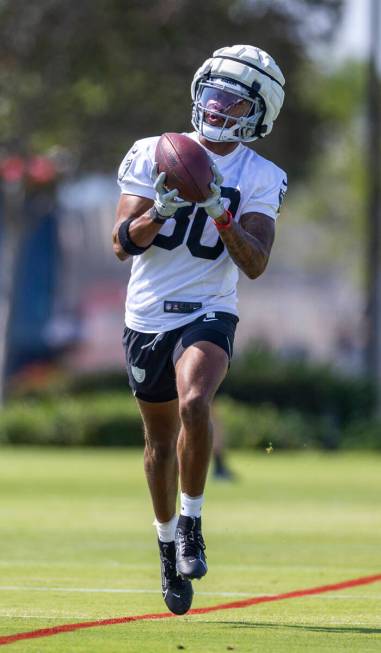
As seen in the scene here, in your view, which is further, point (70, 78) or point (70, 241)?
point (70, 241)

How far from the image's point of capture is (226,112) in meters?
7.72

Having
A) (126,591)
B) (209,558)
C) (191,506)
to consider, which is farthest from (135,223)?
(209,558)

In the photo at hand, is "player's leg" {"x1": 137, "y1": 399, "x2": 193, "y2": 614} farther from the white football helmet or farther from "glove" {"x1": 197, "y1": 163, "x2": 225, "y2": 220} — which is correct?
the white football helmet

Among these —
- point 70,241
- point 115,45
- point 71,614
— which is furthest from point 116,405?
point 71,614

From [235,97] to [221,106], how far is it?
0.09 m

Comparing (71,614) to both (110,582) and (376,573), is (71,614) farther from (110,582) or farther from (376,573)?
(376,573)

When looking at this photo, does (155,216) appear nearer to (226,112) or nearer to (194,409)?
(226,112)

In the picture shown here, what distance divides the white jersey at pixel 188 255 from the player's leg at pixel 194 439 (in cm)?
35

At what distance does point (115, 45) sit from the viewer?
94.7ft

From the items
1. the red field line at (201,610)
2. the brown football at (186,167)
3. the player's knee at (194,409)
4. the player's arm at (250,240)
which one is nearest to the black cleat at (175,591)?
the red field line at (201,610)

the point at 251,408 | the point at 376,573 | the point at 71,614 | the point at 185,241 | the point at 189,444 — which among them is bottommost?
the point at 251,408

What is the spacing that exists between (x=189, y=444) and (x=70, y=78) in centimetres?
2145

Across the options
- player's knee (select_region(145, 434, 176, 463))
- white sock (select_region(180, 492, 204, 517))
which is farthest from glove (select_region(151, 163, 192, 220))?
white sock (select_region(180, 492, 204, 517))

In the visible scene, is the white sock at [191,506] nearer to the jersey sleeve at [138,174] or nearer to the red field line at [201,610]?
the red field line at [201,610]
